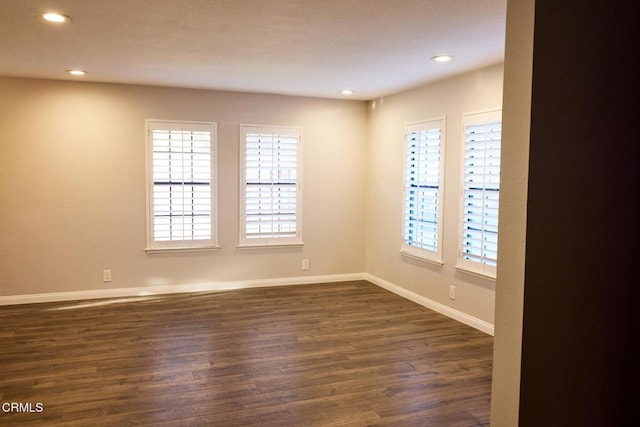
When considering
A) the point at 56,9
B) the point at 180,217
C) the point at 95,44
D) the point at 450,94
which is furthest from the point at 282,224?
the point at 56,9

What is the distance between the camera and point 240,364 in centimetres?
377

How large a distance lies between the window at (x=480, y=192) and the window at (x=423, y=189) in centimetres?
44

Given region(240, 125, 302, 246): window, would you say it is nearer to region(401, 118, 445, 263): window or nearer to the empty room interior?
the empty room interior

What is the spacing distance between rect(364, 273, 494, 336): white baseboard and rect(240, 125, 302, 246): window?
1.24 meters

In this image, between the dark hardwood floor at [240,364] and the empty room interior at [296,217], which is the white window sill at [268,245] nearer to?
the empty room interior at [296,217]

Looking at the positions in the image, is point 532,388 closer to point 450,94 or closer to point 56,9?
point 56,9

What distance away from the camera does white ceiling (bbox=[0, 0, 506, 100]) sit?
3049 mm

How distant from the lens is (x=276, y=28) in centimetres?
345

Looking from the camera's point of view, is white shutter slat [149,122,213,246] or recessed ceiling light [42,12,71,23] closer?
recessed ceiling light [42,12,71,23]

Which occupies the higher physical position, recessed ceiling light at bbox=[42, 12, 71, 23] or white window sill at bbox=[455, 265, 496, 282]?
recessed ceiling light at bbox=[42, 12, 71, 23]

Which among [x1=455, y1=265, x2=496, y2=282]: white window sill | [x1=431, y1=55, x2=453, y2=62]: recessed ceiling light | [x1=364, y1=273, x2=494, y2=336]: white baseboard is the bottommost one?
[x1=364, y1=273, x2=494, y2=336]: white baseboard

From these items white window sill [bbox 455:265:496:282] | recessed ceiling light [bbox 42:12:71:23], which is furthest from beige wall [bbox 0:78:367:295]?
recessed ceiling light [bbox 42:12:71:23]

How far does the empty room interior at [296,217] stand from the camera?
167 centimetres

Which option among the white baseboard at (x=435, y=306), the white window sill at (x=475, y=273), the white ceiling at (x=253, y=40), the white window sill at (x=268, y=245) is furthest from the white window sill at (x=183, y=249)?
the white window sill at (x=475, y=273)
